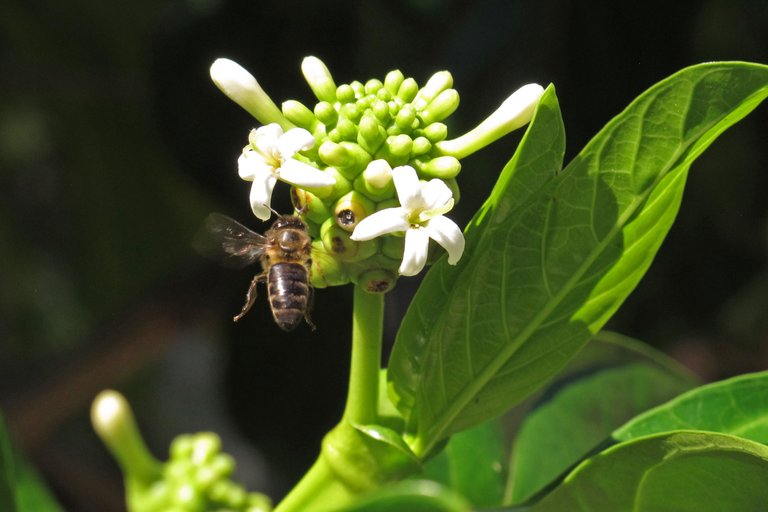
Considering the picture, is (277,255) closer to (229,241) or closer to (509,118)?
(229,241)

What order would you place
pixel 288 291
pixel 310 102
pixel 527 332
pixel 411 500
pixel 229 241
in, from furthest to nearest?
pixel 310 102 < pixel 229 241 < pixel 288 291 < pixel 527 332 < pixel 411 500

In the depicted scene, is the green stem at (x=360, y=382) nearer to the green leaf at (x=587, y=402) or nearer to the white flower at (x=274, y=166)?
the white flower at (x=274, y=166)

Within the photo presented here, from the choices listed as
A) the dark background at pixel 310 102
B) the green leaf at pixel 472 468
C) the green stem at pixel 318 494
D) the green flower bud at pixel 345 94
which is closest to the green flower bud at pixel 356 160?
the green flower bud at pixel 345 94

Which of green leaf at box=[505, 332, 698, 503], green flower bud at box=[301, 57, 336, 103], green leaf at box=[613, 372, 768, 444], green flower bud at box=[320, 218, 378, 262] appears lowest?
green leaf at box=[505, 332, 698, 503]

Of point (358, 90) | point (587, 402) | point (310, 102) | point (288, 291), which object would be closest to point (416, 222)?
point (358, 90)

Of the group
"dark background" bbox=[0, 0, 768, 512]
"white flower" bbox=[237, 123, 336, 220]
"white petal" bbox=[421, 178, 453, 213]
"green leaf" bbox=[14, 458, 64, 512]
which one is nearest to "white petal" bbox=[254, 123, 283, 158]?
"white flower" bbox=[237, 123, 336, 220]

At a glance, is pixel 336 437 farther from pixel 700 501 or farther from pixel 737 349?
pixel 737 349

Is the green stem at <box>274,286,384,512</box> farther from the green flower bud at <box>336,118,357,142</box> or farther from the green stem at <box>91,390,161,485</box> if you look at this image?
the green stem at <box>91,390,161,485</box>
